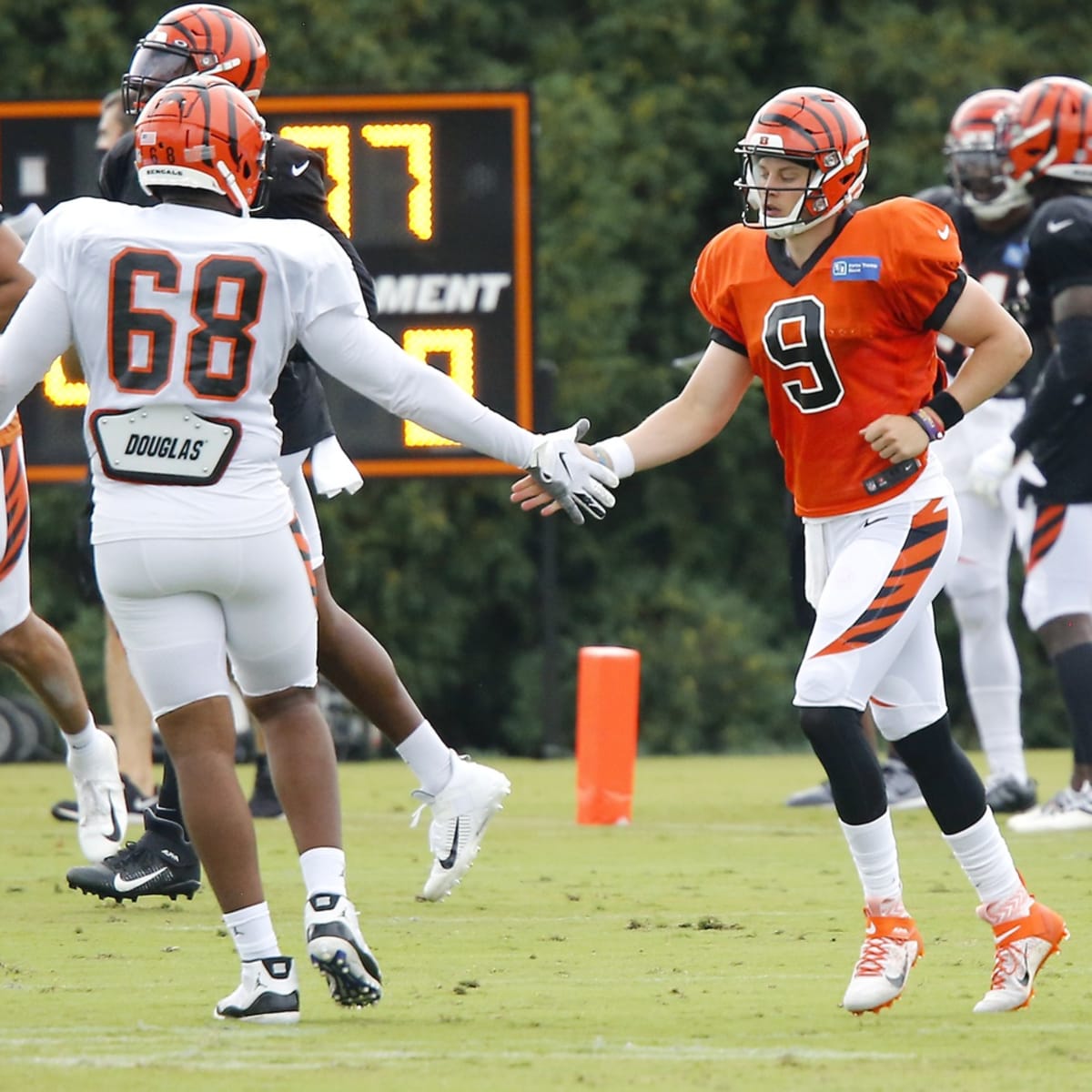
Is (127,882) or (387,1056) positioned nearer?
(387,1056)

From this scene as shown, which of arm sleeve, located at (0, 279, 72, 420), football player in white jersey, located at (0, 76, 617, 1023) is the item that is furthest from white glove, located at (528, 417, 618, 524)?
arm sleeve, located at (0, 279, 72, 420)

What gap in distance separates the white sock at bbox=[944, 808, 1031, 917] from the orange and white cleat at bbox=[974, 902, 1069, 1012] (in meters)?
0.05

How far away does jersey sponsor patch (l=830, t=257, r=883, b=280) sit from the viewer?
15.8ft

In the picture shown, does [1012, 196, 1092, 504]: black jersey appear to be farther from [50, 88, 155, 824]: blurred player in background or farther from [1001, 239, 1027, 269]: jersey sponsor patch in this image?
[50, 88, 155, 824]: blurred player in background

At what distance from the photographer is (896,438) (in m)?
4.74

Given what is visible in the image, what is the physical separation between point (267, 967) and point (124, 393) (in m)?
1.08

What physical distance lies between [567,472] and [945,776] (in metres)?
0.96

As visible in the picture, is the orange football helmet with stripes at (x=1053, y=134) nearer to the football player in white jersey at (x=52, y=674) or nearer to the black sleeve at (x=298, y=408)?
the black sleeve at (x=298, y=408)

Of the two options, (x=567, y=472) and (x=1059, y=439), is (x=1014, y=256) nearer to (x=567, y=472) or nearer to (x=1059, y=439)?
(x=1059, y=439)

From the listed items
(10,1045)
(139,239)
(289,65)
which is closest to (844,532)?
(139,239)

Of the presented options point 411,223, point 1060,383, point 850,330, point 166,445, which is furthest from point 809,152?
point 411,223

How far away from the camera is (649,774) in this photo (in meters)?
11.7

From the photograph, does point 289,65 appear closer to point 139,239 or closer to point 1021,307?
point 1021,307

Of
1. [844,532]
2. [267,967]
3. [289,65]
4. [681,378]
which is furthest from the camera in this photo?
[681,378]
